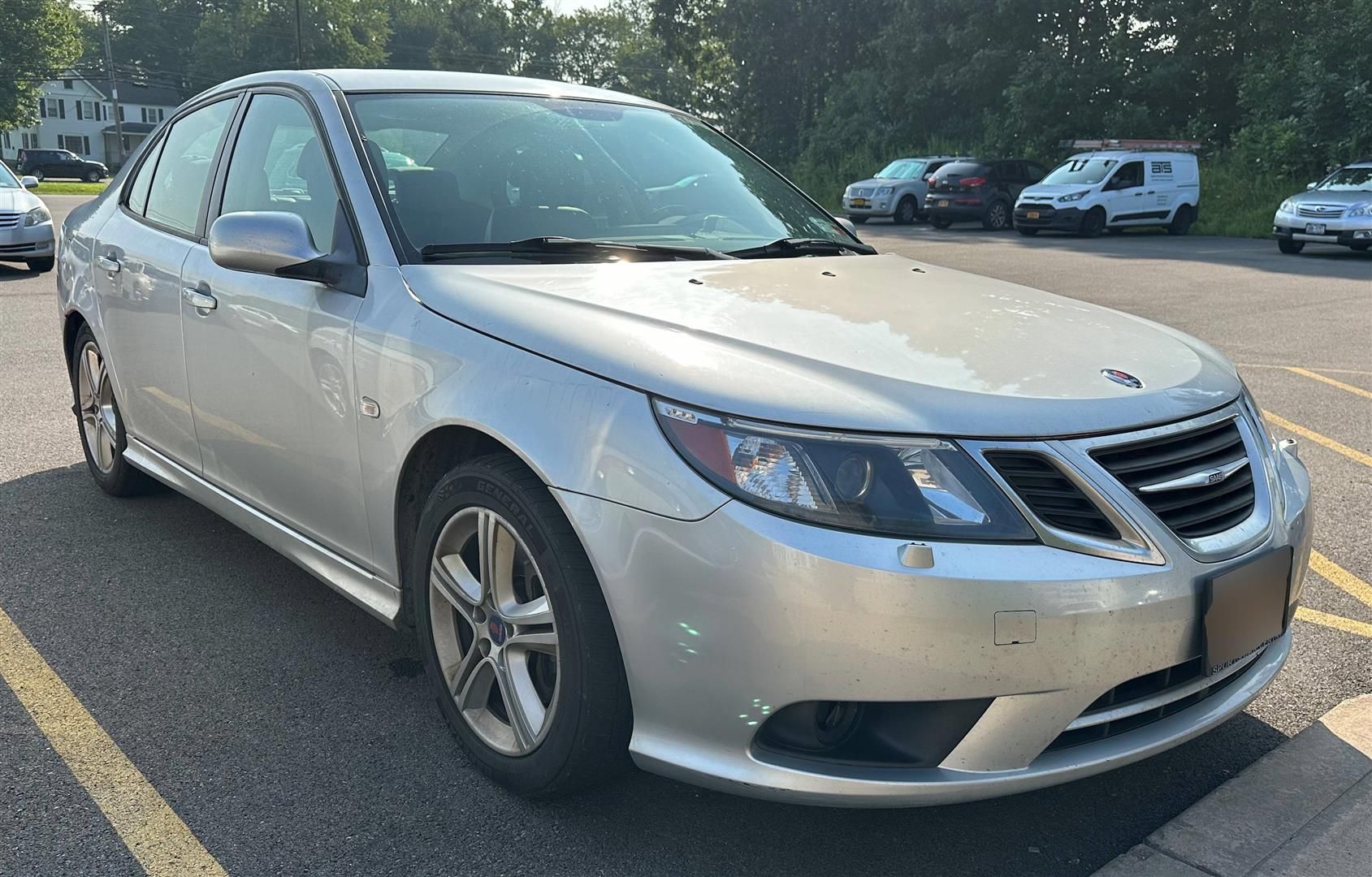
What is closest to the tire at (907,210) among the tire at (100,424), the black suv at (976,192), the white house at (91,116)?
the black suv at (976,192)

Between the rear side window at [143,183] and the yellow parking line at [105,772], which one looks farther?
the rear side window at [143,183]

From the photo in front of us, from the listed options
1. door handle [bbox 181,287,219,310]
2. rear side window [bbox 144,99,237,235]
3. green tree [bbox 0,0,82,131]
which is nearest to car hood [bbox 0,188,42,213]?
rear side window [bbox 144,99,237,235]

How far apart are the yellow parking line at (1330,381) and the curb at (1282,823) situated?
5.29 m

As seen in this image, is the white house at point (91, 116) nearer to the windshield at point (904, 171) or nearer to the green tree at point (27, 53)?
the green tree at point (27, 53)

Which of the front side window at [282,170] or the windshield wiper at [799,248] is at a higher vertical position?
the front side window at [282,170]

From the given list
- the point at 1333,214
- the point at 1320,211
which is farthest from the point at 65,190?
the point at 1333,214

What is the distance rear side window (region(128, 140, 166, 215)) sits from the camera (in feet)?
14.1

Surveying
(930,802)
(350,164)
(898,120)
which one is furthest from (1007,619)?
(898,120)

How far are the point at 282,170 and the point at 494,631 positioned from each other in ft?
5.55

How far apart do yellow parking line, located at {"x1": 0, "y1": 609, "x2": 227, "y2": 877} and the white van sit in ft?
73.5

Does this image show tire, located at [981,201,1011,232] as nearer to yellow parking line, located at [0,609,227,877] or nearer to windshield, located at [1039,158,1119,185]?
windshield, located at [1039,158,1119,185]

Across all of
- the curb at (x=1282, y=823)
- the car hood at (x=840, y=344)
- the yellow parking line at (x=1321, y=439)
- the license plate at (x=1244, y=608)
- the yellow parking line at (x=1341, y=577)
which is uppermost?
the car hood at (x=840, y=344)

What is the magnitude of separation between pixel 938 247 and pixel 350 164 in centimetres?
1842

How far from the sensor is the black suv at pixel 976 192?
25.6 m
